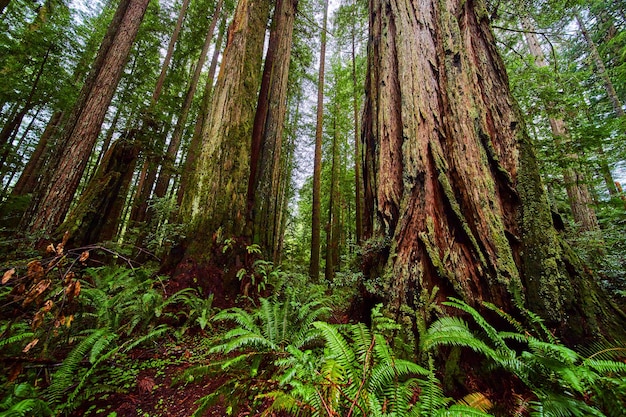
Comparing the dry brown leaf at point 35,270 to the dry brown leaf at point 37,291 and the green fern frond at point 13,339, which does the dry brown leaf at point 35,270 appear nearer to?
the dry brown leaf at point 37,291

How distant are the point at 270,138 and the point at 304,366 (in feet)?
14.4

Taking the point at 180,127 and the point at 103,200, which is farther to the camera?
the point at 180,127

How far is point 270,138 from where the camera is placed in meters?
5.01

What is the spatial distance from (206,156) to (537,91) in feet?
19.8

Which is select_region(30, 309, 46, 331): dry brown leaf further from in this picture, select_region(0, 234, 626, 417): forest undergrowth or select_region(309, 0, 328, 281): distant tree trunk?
select_region(309, 0, 328, 281): distant tree trunk

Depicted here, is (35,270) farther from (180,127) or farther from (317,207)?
(180,127)

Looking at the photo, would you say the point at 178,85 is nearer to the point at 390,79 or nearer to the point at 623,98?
the point at 390,79

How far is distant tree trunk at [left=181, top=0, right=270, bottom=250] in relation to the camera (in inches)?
139

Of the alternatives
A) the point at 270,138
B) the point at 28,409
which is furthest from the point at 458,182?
the point at 270,138

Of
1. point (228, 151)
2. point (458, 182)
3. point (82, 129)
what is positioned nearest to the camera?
point (458, 182)

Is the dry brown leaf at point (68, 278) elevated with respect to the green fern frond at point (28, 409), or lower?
elevated

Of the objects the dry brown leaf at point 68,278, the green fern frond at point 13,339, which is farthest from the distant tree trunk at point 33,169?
the dry brown leaf at point 68,278

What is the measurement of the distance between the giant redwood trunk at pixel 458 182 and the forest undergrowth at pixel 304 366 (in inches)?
9.3

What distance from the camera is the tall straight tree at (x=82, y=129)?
435 centimetres
